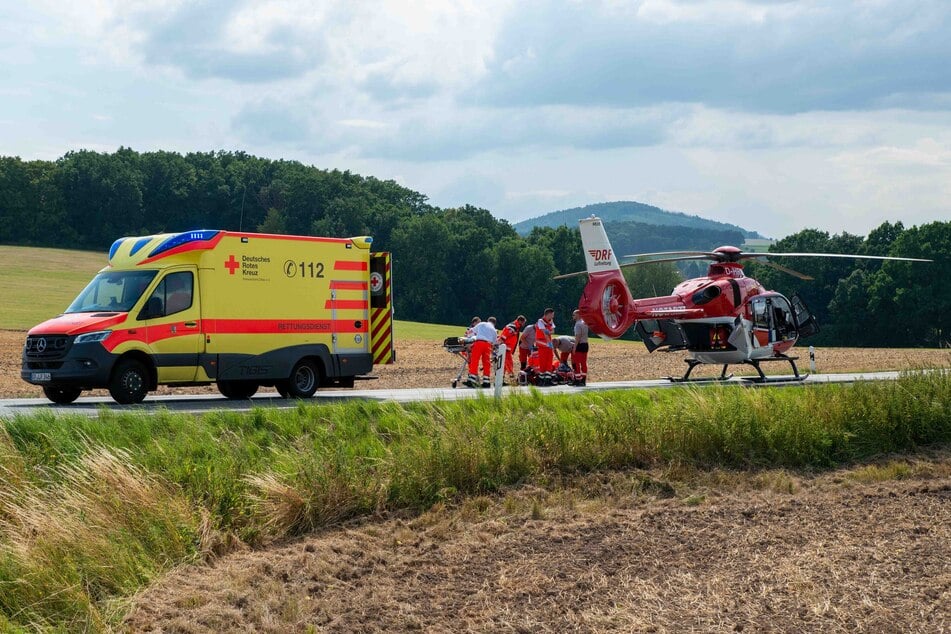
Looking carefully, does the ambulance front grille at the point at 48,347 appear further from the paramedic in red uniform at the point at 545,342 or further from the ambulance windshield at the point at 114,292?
the paramedic in red uniform at the point at 545,342

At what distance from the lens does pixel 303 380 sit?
21.8 metres

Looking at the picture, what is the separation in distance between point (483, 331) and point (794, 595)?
16922 millimetres

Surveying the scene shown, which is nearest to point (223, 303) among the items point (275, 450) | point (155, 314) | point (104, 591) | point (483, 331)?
point (155, 314)

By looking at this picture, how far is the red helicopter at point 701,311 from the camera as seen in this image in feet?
82.2

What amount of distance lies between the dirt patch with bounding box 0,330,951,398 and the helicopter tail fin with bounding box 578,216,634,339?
4558 mm

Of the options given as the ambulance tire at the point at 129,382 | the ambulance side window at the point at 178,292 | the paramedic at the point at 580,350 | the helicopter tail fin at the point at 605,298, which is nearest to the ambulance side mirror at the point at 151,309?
the ambulance side window at the point at 178,292

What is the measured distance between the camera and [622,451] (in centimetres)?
1326

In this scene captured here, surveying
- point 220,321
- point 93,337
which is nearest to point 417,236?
point 220,321

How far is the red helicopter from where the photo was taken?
986 inches

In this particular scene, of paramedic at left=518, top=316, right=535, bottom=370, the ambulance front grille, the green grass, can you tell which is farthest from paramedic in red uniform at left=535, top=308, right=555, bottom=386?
the ambulance front grille

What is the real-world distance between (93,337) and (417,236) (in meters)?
94.5

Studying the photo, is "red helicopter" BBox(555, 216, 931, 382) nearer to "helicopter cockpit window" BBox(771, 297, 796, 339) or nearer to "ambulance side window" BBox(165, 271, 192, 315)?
"helicopter cockpit window" BBox(771, 297, 796, 339)

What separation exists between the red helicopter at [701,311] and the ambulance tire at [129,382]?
9993 millimetres

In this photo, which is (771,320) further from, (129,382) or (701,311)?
(129,382)
